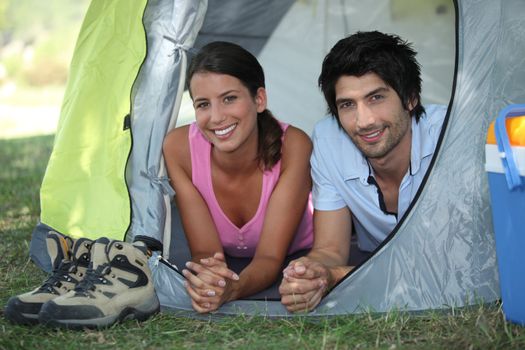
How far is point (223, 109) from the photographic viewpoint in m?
2.30

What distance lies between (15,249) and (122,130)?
2.67 feet

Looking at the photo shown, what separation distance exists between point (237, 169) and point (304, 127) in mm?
1164

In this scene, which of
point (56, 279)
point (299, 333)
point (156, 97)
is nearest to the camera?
point (299, 333)

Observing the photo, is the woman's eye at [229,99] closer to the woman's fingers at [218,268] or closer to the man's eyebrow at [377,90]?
the man's eyebrow at [377,90]

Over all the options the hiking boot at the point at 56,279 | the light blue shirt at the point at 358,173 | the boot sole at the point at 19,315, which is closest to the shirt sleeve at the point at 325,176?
the light blue shirt at the point at 358,173

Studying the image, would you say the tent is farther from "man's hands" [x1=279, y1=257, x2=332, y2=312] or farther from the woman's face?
the woman's face

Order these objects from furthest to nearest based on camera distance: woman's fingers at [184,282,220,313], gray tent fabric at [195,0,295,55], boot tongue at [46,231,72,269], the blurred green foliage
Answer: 1. the blurred green foliage
2. gray tent fabric at [195,0,295,55]
3. boot tongue at [46,231,72,269]
4. woman's fingers at [184,282,220,313]

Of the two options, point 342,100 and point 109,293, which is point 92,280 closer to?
point 109,293

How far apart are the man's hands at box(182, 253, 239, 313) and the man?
0.81 ft

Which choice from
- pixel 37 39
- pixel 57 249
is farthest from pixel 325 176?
pixel 37 39

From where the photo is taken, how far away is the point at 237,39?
11.5ft

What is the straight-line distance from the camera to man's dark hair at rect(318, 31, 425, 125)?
2209mm

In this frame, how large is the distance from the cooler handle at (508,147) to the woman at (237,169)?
0.73 metres

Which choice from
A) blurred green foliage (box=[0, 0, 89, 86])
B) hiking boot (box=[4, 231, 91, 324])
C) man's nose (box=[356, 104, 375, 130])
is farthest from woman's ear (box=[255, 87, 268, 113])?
blurred green foliage (box=[0, 0, 89, 86])
